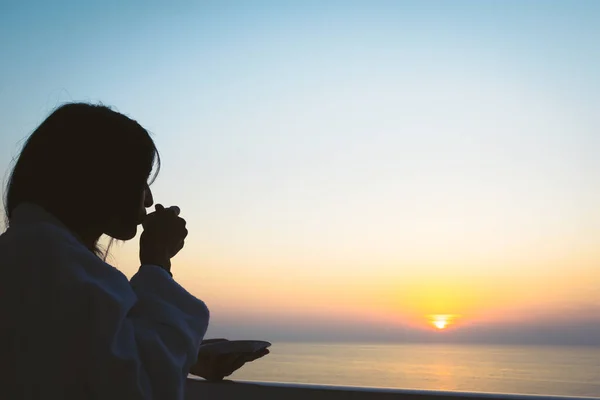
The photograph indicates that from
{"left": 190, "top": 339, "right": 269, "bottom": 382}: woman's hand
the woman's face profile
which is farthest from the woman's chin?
{"left": 190, "top": 339, "right": 269, "bottom": 382}: woman's hand

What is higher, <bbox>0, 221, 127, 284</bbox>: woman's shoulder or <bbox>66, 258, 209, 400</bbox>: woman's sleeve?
<bbox>0, 221, 127, 284</bbox>: woman's shoulder

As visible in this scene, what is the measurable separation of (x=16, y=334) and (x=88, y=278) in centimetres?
8

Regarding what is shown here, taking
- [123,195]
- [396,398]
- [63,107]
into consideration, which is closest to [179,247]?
[123,195]

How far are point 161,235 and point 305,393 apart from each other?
2.19 feet

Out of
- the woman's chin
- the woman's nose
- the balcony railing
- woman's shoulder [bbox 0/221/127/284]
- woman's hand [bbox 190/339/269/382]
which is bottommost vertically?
the balcony railing

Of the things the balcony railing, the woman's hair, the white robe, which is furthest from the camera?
the balcony railing

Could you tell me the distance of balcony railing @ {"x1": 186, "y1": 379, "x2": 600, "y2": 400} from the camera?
1083mm

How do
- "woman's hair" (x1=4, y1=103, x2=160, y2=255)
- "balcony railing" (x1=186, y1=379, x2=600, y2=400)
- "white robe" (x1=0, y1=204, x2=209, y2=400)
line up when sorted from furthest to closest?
1. "balcony railing" (x1=186, y1=379, x2=600, y2=400)
2. "woman's hair" (x1=4, y1=103, x2=160, y2=255)
3. "white robe" (x1=0, y1=204, x2=209, y2=400)

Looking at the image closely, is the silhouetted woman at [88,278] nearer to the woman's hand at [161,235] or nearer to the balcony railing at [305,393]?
the woman's hand at [161,235]

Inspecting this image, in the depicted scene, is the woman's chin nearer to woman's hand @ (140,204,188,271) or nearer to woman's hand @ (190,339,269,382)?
woman's hand @ (140,204,188,271)

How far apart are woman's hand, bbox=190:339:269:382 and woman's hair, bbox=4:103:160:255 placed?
0.57m

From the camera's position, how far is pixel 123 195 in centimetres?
66

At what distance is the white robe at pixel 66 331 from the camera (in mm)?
528

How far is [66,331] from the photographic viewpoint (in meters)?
0.53
